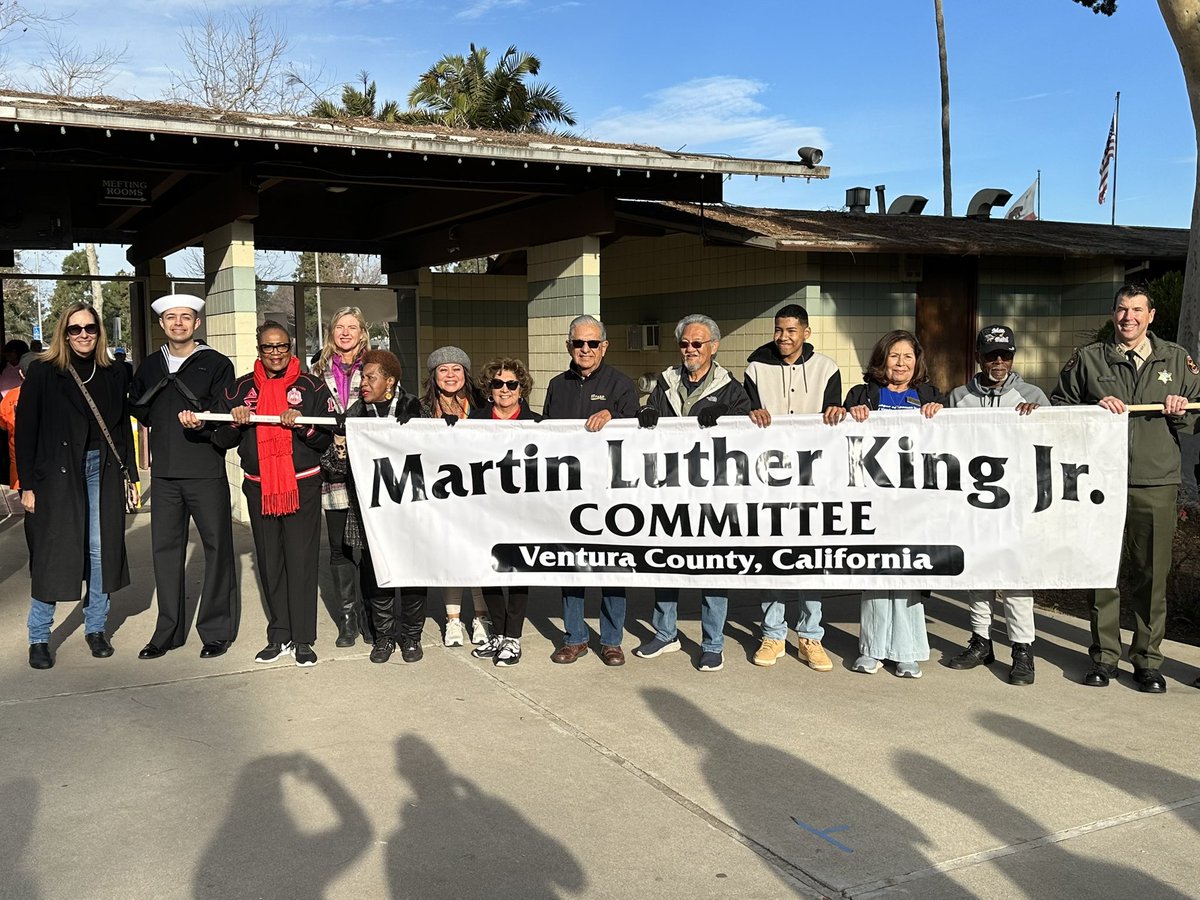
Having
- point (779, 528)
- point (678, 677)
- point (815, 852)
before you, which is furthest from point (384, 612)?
point (815, 852)

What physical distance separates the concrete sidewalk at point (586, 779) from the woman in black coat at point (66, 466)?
48cm

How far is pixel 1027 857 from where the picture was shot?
347 cm

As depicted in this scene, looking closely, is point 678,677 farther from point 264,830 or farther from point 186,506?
point 186,506

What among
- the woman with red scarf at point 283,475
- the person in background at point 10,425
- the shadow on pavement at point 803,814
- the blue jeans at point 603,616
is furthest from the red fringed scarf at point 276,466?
the shadow on pavement at point 803,814

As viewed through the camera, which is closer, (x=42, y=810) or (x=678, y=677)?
(x=42, y=810)

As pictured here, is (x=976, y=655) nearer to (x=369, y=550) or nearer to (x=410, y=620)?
(x=410, y=620)

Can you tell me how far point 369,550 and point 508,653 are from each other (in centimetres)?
91

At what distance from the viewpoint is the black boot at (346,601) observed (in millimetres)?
6012

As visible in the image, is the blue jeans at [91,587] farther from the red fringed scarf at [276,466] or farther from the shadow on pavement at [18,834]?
the shadow on pavement at [18,834]

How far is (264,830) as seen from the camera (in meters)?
3.67

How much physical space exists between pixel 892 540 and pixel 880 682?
711 millimetres

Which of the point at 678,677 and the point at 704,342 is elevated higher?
the point at 704,342

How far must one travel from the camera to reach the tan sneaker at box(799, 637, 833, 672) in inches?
218

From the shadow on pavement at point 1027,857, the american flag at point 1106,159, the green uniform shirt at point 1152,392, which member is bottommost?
the shadow on pavement at point 1027,857
